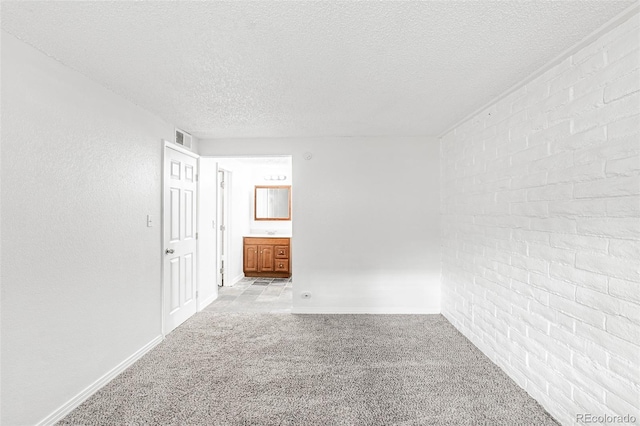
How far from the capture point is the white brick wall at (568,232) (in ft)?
4.90

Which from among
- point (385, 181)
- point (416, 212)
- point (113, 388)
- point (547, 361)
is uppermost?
point (385, 181)

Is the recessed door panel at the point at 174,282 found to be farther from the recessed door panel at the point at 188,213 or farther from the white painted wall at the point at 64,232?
the white painted wall at the point at 64,232

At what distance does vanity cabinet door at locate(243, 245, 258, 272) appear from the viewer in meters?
5.85

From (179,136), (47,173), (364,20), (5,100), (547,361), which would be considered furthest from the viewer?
(179,136)

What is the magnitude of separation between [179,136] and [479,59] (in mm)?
3059

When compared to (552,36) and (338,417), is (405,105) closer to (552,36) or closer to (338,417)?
(552,36)

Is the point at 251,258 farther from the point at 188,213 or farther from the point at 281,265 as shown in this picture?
the point at 188,213

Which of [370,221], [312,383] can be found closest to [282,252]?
[370,221]

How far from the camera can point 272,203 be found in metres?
6.31

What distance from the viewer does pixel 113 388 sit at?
229 cm

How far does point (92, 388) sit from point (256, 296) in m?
2.58

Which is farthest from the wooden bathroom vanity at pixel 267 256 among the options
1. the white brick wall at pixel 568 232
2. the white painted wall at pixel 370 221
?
the white brick wall at pixel 568 232

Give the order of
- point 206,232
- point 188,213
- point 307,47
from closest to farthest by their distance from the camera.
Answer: point 307,47 → point 188,213 → point 206,232

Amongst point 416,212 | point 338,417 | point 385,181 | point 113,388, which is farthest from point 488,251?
point 113,388
